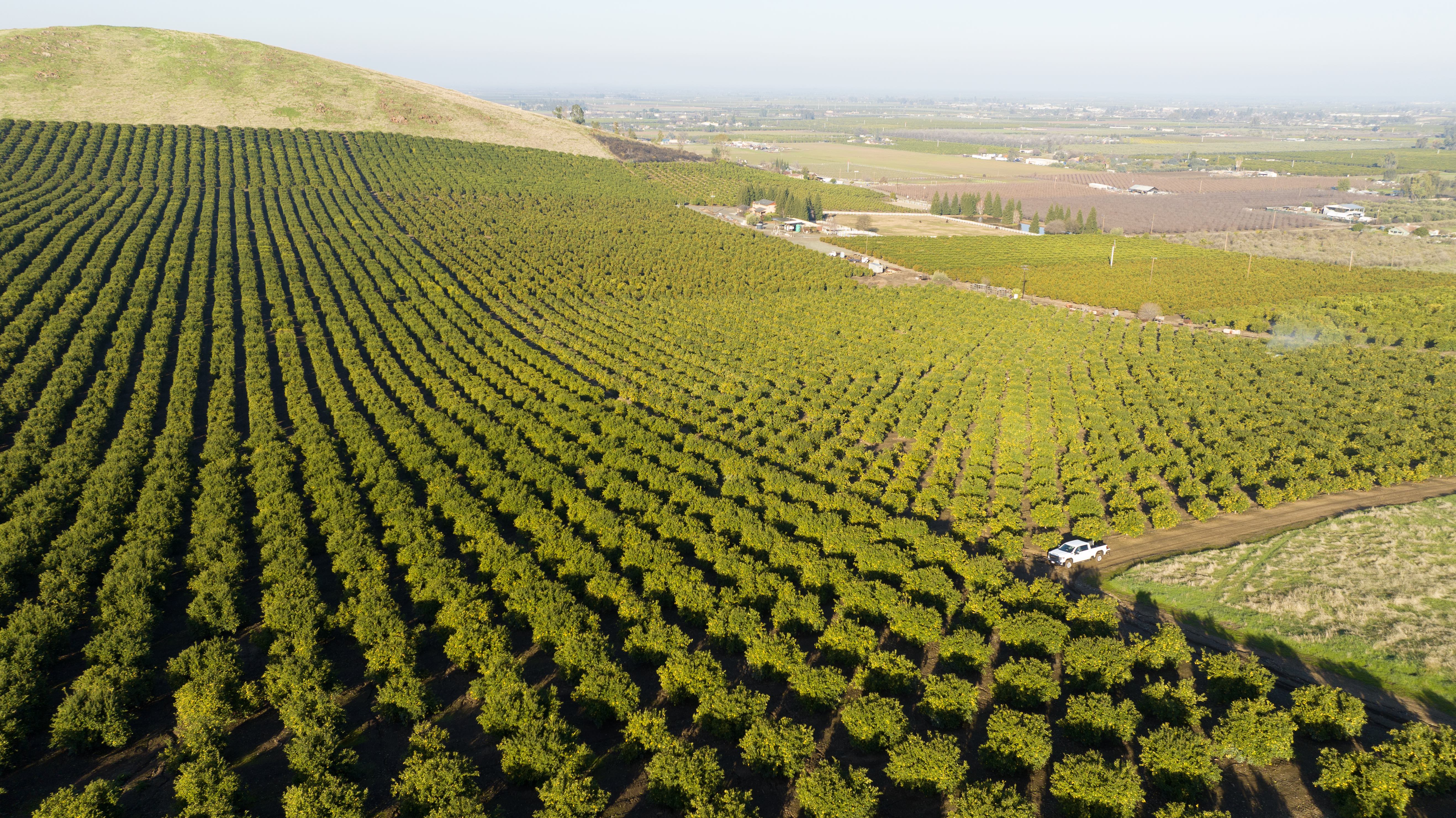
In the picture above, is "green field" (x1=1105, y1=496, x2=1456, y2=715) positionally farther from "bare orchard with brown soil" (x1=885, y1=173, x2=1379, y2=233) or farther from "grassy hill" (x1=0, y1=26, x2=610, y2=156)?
"grassy hill" (x1=0, y1=26, x2=610, y2=156)

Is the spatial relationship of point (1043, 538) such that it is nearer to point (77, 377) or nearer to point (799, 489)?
point (799, 489)

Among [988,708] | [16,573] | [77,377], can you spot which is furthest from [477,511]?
[77,377]

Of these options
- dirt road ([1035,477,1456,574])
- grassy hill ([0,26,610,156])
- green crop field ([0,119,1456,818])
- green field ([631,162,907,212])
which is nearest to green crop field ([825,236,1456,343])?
green crop field ([0,119,1456,818])

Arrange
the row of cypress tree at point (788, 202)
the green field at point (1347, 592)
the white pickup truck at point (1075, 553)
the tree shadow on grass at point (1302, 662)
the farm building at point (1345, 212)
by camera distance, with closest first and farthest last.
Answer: the tree shadow on grass at point (1302, 662) < the green field at point (1347, 592) < the white pickup truck at point (1075, 553) < the row of cypress tree at point (788, 202) < the farm building at point (1345, 212)

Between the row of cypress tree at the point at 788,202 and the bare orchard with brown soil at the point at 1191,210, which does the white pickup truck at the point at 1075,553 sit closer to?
the row of cypress tree at the point at 788,202

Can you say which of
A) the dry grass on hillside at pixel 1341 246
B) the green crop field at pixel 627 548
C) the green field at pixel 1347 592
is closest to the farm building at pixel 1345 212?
the dry grass on hillside at pixel 1341 246
